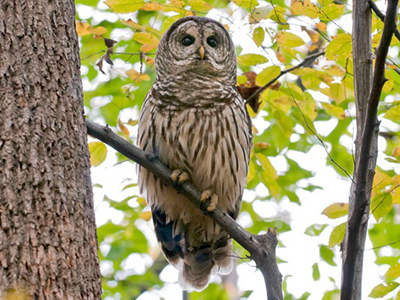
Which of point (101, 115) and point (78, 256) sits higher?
point (101, 115)

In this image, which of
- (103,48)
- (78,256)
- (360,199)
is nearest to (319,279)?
(103,48)

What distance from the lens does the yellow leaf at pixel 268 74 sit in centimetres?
390

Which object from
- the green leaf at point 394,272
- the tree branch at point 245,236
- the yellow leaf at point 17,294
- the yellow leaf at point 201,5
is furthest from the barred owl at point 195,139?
the yellow leaf at point 17,294

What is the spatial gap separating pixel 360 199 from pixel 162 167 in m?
1.16

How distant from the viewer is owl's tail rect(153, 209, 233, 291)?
4.07 metres

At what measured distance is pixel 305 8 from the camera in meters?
3.35

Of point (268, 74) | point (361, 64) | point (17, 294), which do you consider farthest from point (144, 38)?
point (17, 294)

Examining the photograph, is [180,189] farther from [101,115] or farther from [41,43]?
[101,115]

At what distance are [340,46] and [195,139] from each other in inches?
39.5

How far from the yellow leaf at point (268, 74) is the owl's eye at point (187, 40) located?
0.60 m

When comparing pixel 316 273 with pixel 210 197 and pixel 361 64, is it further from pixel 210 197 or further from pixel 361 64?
pixel 361 64

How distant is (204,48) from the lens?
414cm

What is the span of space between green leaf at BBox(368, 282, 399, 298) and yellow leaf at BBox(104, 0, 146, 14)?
2154 millimetres

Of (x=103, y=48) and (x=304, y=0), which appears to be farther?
(x=103, y=48)
